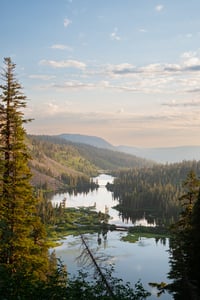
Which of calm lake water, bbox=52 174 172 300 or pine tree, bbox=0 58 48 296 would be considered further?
A: calm lake water, bbox=52 174 172 300

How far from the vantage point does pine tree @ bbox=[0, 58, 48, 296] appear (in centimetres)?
2789

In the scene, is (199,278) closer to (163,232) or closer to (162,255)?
(162,255)

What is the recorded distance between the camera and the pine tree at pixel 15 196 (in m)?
27.9

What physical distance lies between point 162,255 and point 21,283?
4596 inches

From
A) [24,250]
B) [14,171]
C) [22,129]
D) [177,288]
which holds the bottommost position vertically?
[177,288]

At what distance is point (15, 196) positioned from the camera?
29.5 meters

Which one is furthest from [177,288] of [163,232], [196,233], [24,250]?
[163,232]

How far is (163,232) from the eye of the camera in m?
168

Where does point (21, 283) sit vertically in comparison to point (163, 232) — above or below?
above

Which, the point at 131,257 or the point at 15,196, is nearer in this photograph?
the point at 15,196

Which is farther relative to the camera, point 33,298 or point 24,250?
point 24,250

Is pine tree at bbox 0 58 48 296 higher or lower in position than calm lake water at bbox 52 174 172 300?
higher

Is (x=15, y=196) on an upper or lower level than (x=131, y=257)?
upper

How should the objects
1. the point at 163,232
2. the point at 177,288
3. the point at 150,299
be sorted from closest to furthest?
1. the point at 177,288
2. the point at 150,299
3. the point at 163,232
